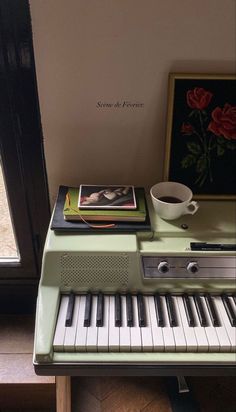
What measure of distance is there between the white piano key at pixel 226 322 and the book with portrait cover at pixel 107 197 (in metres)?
0.36

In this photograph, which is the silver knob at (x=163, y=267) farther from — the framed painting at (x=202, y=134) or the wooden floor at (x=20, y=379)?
the wooden floor at (x=20, y=379)

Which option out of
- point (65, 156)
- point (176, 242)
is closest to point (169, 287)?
point (176, 242)

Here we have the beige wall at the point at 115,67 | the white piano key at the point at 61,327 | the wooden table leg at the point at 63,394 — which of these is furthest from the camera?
the wooden table leg at the point at 63,394

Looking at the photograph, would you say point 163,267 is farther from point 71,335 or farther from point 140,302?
point 71,335

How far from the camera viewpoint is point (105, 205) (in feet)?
3.46

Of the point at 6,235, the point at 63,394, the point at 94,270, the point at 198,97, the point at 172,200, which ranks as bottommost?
the point at 63,394

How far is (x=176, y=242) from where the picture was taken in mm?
1033

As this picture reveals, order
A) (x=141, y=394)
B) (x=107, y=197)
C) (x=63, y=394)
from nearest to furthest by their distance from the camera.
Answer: (x=107, y=197)
(x=63, y=394)
(x=141, y=394)

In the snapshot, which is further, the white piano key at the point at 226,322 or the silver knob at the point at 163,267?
the silver knob at the point at 163,267

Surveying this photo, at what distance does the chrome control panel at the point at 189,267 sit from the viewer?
3.26ft

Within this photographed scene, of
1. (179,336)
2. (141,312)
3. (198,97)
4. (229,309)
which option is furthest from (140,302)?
(198,97)

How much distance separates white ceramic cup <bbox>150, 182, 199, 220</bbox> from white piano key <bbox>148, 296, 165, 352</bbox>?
0.87ft

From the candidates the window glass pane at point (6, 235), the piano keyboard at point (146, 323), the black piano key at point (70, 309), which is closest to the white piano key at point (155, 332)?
the piano keyboard at point (146, 323)

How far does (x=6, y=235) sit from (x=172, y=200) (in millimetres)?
691
